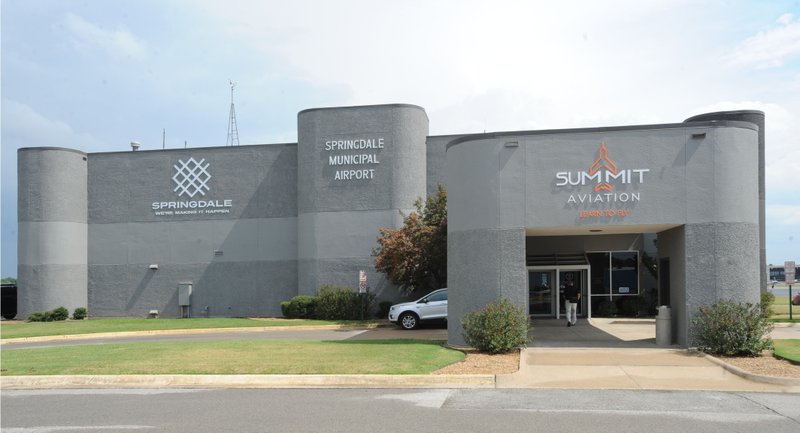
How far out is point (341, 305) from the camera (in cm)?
2912

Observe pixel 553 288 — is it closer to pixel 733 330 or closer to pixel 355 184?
pixel 355 184

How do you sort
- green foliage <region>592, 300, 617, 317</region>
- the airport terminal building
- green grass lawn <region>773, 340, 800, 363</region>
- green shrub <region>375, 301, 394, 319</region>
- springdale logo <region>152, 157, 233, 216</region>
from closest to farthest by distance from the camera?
green grass lawn <region>773, 340, 800, 363</region> < green foliage <region>592, 300, 617, 317</region> < the airport terminal building < green shrub <region>375, 301, 394, 319</region> < springdale logo <region>152, 157, 233, 216</region>

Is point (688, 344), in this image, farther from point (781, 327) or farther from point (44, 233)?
point (44, 233)

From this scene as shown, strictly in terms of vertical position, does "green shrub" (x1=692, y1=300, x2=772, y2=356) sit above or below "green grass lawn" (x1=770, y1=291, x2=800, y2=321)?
above

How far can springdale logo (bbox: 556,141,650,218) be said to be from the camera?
1664 centimetres

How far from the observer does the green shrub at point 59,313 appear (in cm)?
3203

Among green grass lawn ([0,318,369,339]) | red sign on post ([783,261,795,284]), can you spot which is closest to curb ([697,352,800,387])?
green grass lawn ([0,318,369,339])

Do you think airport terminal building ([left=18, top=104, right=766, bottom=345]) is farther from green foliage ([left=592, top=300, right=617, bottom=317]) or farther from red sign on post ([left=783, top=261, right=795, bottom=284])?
red sign on post ([left=783, top=261, right=795, bottom=284])

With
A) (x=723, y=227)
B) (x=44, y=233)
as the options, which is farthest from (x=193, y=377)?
(x=44, y=233)

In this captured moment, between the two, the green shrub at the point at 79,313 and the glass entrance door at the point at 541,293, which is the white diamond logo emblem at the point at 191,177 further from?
the glass entrance door at the point at 541,293

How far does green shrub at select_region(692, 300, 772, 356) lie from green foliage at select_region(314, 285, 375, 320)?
634 inches

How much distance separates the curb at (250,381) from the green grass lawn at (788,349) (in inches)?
266

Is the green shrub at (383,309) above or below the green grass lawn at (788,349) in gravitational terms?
below

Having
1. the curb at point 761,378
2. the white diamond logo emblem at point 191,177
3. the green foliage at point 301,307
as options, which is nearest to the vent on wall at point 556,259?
the green foliage at point 301,307
